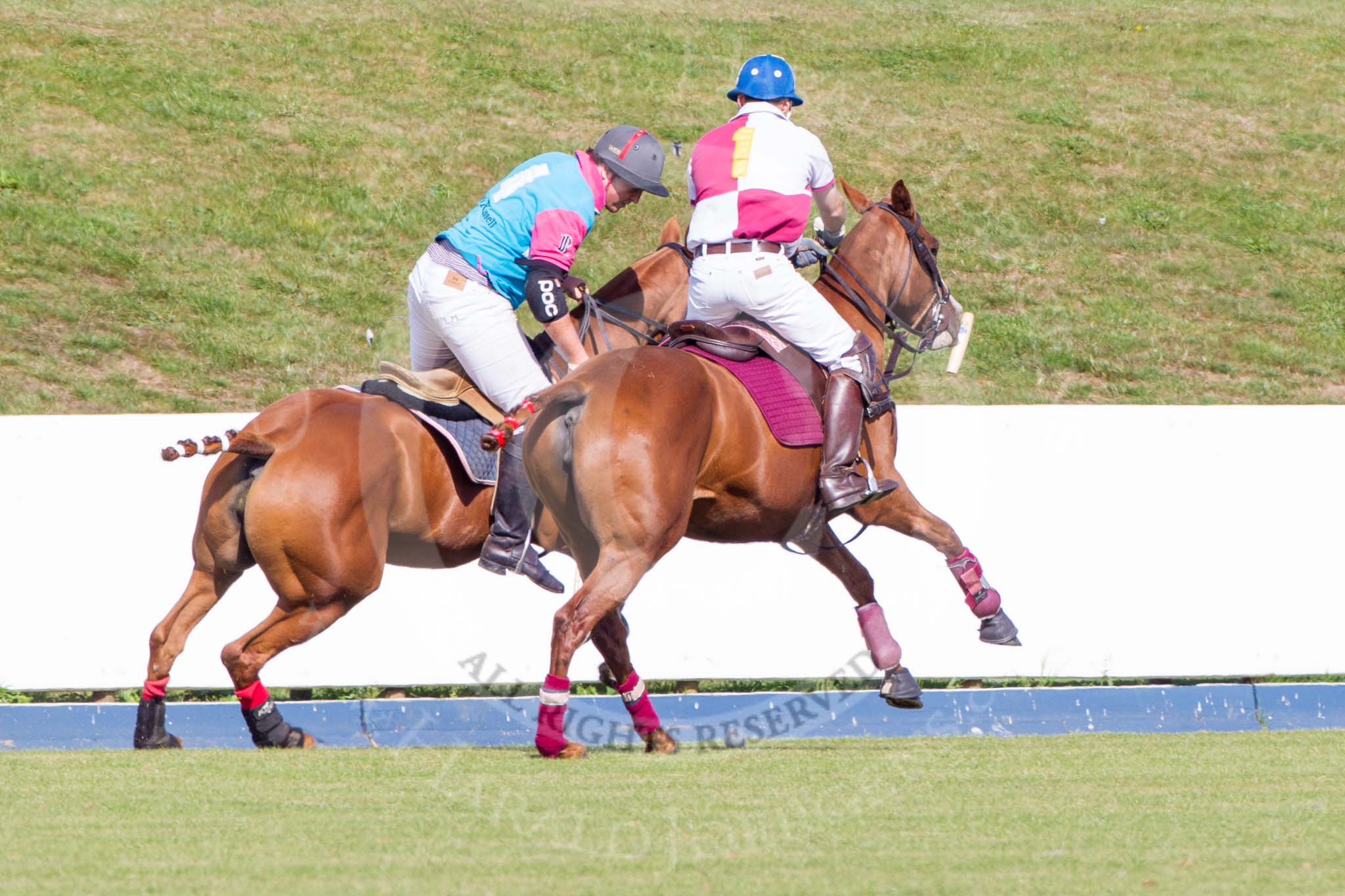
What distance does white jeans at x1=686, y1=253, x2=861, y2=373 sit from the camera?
6617mm

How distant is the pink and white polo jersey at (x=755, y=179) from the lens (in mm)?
6660

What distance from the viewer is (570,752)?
237 inches

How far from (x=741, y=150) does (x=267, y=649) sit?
2.93 meters

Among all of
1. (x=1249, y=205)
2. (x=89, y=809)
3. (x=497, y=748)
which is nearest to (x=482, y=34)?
(x=1249, y=205)

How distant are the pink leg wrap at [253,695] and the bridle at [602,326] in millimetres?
1870

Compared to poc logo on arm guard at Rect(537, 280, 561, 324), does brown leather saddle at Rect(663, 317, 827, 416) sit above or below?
below

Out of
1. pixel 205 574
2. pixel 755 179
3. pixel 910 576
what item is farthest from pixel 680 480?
pixel 910 576

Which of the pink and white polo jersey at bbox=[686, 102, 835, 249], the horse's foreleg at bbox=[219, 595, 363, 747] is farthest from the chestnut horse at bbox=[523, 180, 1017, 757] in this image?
the horse's foreleg at bbox=[219, 595, 363, 747]

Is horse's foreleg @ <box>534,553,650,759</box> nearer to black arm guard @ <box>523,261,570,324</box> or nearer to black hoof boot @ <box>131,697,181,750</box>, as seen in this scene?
black arm guard @ <box>523,261,570,324</box>

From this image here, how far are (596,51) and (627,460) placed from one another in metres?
16.5

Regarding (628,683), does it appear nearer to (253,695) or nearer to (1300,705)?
(253,695)

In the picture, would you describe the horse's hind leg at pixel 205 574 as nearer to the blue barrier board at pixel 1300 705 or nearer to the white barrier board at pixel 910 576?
the white barrier board at pixel 910 576

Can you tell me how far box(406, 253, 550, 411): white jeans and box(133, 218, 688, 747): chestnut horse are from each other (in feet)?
1.08

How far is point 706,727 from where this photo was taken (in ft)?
26.5
